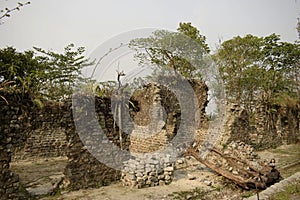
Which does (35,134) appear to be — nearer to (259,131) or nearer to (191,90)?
(191,90)

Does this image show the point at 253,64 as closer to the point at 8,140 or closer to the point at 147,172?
the point at 147,172

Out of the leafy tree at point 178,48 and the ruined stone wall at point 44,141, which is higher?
the leafy tree at point 178,48

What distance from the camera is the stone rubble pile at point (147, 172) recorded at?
6.57 m

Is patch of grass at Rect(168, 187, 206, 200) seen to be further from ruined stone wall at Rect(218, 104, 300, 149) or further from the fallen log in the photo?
ruined stone wall at Rect(218, 104, 300, 149)

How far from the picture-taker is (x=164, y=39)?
726 inches

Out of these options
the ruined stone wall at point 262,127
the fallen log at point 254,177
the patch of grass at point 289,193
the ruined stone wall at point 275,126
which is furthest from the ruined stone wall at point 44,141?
the ruined stone wall at point 275,126

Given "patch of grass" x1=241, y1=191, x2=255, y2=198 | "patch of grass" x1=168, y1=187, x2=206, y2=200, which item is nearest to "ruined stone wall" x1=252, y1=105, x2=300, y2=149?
"patch of grass" x1=241, y1=191, x2=255, y2=198

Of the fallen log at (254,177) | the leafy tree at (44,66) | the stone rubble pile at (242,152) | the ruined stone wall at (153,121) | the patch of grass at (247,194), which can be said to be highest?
the leafy tree at (44,66)

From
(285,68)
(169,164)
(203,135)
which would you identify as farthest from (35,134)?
(285,68)

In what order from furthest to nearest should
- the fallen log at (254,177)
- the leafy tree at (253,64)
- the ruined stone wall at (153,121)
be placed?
the leafy tree at (253,64)
the ruined stone wall at (153,121)
the fallen log at (254,177)

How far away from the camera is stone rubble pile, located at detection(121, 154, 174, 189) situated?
657 centimetres

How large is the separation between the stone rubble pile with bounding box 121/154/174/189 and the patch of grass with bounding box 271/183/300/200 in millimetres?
2761

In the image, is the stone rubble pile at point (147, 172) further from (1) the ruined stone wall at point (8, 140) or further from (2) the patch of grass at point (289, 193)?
(2) the patch of grass at point (289, 193)

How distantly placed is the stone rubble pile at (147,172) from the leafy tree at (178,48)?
1078cm
